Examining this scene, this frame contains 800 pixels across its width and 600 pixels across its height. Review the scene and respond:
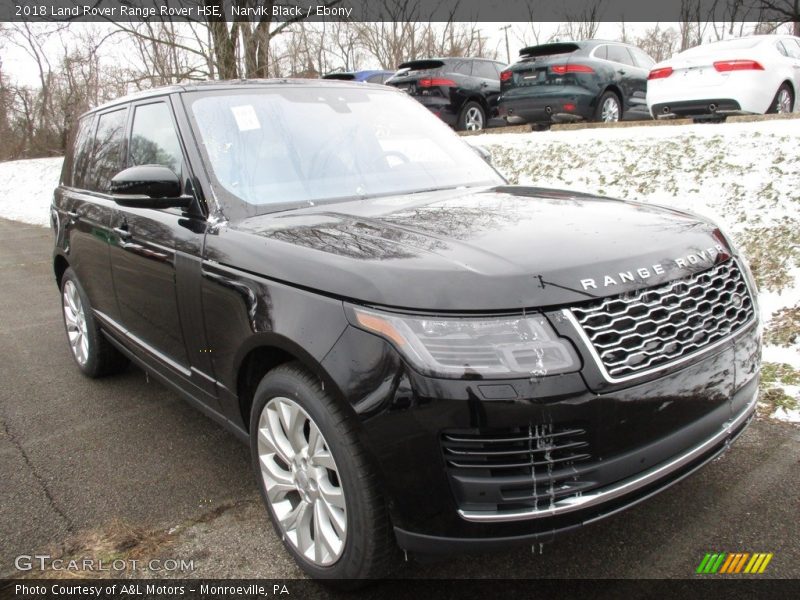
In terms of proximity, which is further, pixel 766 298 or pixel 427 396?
pixel 766 298

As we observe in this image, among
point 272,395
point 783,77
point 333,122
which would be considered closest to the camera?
point 272,395

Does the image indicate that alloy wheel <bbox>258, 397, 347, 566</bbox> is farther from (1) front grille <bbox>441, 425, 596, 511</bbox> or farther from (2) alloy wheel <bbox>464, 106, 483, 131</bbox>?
(2) alloy wheel <bbox>464, 106, 483, 131</bbox>

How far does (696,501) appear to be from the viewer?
2637 mm

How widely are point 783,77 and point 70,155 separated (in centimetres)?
867

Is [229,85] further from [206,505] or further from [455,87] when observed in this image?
[455,87]

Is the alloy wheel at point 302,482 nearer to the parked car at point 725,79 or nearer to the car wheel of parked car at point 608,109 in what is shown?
the parked car at point 725,79

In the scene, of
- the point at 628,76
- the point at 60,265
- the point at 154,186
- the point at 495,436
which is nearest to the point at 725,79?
the point at 628,76

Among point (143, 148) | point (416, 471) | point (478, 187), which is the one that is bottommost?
point (416, 471)

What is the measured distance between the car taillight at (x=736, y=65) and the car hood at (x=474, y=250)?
6.59 m

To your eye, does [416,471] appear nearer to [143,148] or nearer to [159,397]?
[143,148]

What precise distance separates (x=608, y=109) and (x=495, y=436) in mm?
9657

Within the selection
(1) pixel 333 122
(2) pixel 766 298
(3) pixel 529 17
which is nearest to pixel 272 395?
(1) pixel 333 122

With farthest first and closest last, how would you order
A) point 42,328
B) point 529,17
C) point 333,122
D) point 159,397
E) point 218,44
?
1. point 529,17
2. point 218,44
3. point 42,328
4. point 159,397
5. point 333,122

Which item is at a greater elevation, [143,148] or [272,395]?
[143,148]
